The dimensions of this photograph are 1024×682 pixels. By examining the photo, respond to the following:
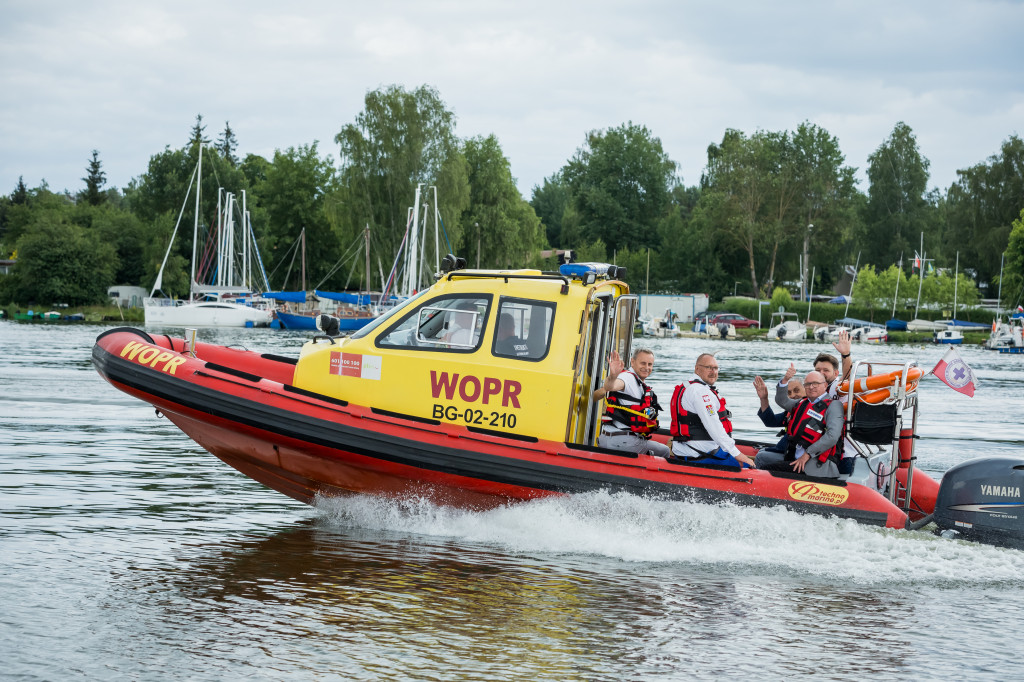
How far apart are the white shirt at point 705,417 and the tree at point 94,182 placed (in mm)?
88016

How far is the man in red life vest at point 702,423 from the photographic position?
7.14m

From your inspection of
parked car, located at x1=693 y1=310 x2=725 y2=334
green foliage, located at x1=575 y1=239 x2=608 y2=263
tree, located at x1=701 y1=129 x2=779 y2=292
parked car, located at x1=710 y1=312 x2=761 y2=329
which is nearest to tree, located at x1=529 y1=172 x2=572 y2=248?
green foliage, located at x1=575 y1=239 x2=608 y2=263

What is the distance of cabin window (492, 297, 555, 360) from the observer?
23.7 feet

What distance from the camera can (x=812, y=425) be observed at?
725 centimetres

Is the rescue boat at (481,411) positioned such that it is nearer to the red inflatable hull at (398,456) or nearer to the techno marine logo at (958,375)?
the red inflatable hull at (398,456)

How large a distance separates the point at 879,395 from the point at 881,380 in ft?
0.36

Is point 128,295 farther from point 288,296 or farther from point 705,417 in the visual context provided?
point 705,417

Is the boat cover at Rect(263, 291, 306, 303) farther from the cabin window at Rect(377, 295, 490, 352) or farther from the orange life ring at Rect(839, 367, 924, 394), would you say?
the orange life ring at Rect(839, 367, 924, 394)

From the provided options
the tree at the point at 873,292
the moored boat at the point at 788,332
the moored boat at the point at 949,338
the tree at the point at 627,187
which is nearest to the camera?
the moored boat at the point at 949,338

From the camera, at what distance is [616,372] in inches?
282

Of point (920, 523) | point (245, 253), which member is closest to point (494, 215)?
point (245, 253)

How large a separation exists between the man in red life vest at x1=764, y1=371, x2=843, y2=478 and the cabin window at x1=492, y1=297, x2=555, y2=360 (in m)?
1.95

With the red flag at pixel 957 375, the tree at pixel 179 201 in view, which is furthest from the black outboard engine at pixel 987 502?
the tree at pixel 179 201

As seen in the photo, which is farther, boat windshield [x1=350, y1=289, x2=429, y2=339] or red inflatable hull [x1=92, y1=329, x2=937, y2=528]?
boat windshield [x1=350, y1=289, x2=429, y2=339]
